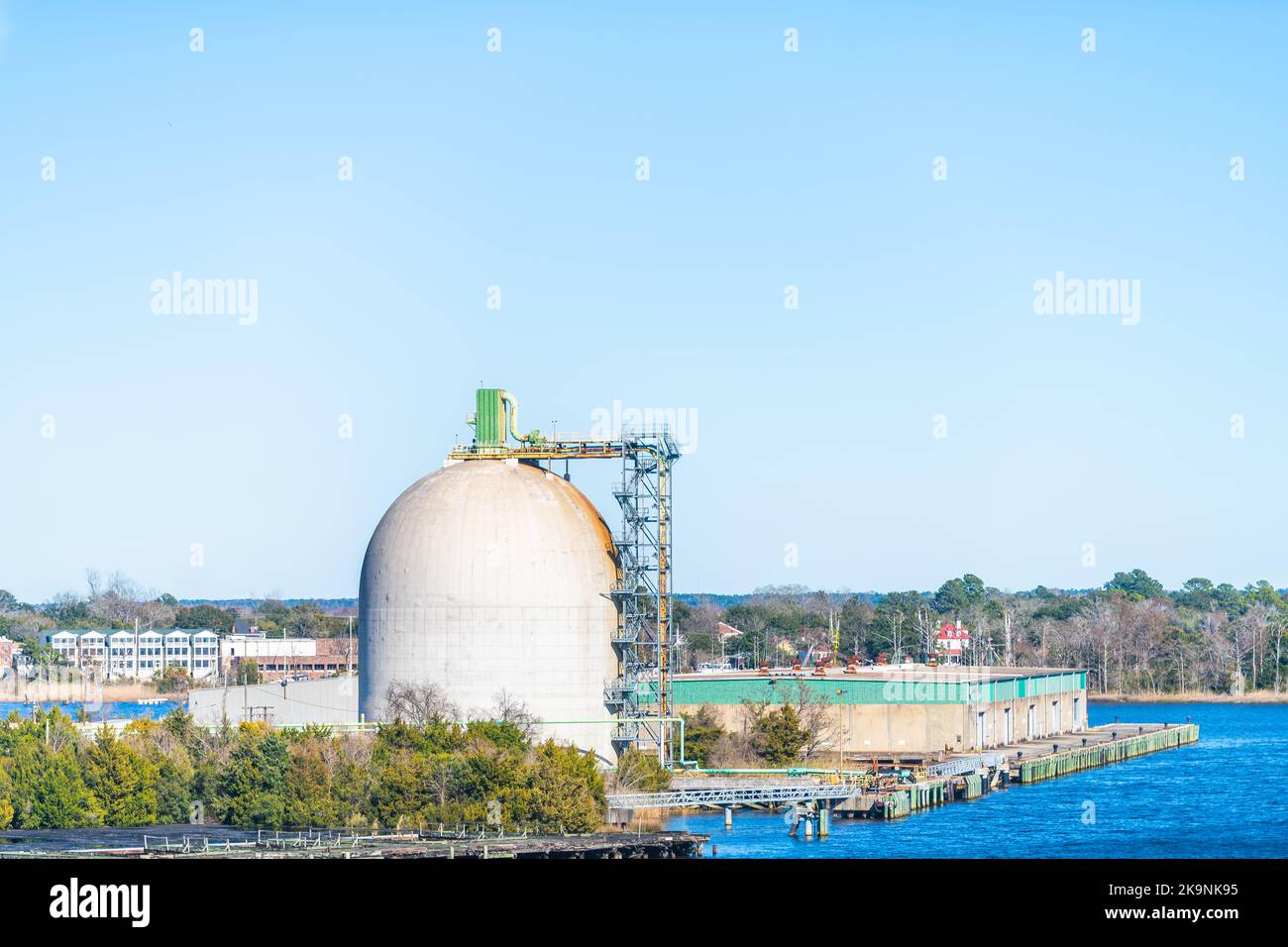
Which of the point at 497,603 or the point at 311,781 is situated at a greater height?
the point at 497,603

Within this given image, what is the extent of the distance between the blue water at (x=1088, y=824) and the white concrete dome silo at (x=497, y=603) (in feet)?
23.7

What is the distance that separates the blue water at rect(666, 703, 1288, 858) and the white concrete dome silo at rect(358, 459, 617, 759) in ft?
23.7

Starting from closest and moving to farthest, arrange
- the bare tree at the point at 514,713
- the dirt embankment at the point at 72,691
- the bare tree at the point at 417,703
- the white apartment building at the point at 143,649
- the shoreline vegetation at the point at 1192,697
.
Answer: the bare tree at the point at 514,713 → the bare tree at the point at 417,703 → the shoreline vegetation at the point at 1192,697 → the dirt embankment at the point at 72,691 → the white apartment building at the point at 143,649

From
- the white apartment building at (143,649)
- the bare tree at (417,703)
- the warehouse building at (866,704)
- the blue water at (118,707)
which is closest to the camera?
the bare tree at (417,703)

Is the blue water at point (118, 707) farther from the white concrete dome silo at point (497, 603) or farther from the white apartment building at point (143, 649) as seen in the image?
the white concrete dome silo at point (497, 603)

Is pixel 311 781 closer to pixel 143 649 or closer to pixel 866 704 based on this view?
pixel 866 704

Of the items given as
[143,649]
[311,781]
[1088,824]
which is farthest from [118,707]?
[1088,824]

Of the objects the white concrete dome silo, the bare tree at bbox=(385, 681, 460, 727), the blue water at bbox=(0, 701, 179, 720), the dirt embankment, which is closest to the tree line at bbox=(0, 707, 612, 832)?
the bare tree at bbox=(385, 681, 460, 727)

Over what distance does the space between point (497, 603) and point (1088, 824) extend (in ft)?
72.4

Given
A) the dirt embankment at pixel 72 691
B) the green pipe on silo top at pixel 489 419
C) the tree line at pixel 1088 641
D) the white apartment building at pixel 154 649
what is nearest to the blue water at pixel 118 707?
the dirt embankment at pixel 72 691

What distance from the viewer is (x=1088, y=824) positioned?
61719 millimetres

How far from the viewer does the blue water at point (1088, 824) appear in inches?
2142
